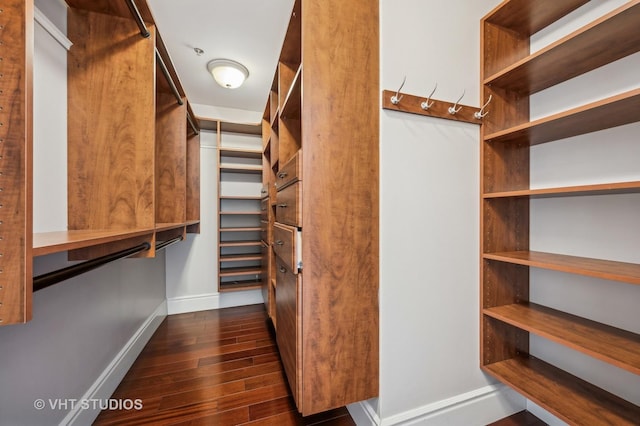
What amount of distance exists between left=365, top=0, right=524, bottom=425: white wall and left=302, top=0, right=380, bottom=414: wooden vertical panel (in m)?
0.06

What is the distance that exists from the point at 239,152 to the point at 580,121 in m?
2.79

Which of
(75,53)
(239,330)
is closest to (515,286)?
(239,330)

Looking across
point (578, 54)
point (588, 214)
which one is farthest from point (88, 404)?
point (578, 54)

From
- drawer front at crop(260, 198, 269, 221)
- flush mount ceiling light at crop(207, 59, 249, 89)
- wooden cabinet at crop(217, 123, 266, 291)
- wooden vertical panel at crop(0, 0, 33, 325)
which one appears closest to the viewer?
wooden vertical panel at crop(0, 0, 33, 325)

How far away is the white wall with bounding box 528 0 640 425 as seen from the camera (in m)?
1.03

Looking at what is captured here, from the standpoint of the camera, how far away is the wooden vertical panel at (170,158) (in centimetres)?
195

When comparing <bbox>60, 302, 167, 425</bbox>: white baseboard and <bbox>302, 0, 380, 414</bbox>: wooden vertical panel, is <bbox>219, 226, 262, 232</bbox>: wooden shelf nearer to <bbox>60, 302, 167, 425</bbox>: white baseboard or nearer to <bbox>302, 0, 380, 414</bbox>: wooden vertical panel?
<bbox>60, 302, 167, 425</bbox>: white baseboard

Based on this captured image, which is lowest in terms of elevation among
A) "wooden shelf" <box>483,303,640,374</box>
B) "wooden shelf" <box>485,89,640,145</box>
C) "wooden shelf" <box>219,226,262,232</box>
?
"wooden shelf" <box>483,303,640,374</box>

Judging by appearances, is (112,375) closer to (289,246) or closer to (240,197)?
(289,246)

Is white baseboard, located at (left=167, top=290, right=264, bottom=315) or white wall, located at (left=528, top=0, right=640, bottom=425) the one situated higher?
white wall, located at (left=528, top=0, right=640, bottom=425)

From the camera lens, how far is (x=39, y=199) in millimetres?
965

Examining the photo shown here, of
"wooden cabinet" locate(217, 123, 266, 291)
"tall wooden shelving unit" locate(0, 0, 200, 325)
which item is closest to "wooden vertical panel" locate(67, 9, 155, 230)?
"tall wooden shelving unit" locate(0, 0, 200, 325)

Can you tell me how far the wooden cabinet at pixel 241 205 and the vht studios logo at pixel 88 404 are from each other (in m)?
1.40

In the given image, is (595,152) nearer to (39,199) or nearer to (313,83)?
(313,83)
